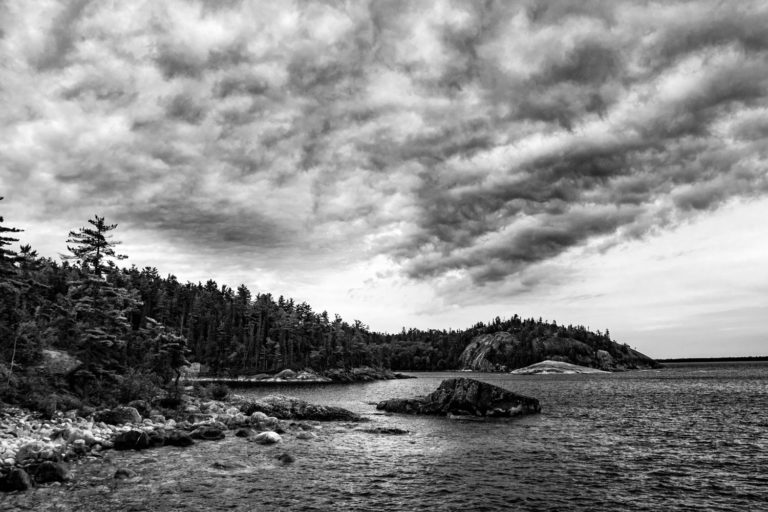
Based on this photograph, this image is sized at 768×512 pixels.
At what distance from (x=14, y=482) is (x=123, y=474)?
14.6 ft

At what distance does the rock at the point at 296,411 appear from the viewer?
1977 inches

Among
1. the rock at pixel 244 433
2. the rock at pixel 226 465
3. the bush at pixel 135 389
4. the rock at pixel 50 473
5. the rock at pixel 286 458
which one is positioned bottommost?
the rock at pixel 244 433

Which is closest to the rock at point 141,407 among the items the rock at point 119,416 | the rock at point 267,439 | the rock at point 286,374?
the rock at point 119,416

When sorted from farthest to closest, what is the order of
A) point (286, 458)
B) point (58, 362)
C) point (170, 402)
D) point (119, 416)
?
point (170, 402) < point (58, 362) < point (119, 416) < point (286, 458)

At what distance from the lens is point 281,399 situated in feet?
178

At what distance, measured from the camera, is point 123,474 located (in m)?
A: 22.9

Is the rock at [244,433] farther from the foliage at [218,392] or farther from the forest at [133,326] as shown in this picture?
the foliage at [218,392]

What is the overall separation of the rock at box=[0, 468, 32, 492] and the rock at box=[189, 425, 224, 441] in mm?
14593

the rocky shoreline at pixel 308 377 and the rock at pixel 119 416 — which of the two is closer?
the rock at pixel 119 416

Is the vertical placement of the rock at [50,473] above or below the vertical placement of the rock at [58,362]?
below

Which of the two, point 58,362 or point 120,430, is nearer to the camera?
point 120,430

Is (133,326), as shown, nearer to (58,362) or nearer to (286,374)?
(286,374)

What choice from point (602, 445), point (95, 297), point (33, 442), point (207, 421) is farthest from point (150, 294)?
point (602, 445)

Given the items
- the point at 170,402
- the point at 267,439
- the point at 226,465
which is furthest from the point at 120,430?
the point at 170,402
